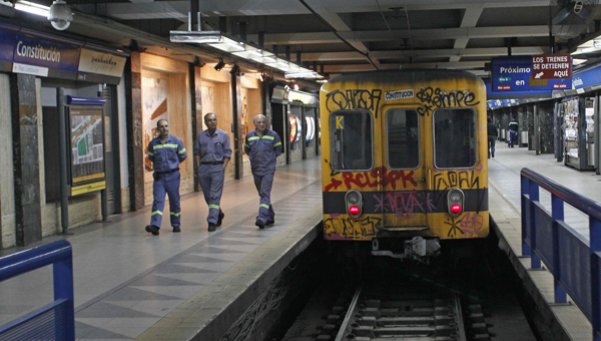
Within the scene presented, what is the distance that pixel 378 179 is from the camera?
34.8ft

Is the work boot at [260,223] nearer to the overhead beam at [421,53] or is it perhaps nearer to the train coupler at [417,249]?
the train coupler at [417,249]

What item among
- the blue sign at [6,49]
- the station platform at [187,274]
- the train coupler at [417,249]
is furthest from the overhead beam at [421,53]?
the blue sign at [6,49]

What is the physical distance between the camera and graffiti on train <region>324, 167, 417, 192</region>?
10.6 metres

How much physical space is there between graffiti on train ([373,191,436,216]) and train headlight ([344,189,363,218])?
0.68ft

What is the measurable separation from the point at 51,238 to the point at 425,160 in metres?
5.68

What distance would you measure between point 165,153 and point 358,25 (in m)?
7.01

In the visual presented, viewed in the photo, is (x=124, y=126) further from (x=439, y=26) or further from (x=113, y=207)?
(x=439, y=26)

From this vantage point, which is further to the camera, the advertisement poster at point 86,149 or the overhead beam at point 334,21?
the overhead beam at point 334,21

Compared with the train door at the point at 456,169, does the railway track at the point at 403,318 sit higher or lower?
lower

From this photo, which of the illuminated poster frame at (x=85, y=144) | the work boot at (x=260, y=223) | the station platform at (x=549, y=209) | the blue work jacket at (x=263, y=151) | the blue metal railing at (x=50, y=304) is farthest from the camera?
the work boot at (x=260, y=223)

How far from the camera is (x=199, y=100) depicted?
19.6m

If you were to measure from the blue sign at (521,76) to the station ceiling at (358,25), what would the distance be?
22.9 inches

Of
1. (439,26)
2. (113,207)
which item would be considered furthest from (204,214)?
(439,26)

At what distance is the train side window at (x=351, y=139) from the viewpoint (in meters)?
10.6
